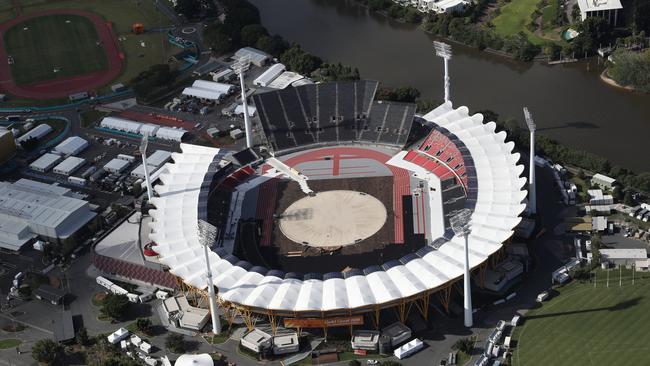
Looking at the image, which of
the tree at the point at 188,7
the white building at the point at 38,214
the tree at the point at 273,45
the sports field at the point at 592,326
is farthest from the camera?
the tree at the point at 188,7

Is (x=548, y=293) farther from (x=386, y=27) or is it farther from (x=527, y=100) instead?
(x=386, y=27)

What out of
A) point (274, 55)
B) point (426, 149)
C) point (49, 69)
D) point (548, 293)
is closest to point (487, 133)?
point (426, 149)

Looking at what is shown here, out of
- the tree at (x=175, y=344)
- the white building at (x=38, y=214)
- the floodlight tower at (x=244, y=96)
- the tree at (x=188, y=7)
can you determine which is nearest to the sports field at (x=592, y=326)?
the tree at (x=175, y=344)

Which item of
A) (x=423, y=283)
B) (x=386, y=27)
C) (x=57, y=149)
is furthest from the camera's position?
(x=386, y=27)

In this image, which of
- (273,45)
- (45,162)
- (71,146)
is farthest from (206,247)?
(273,45)

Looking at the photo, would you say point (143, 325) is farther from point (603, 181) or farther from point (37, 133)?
point (603, 181)

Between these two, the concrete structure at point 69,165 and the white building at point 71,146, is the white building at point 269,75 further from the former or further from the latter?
the concrete structure at point 69,165
